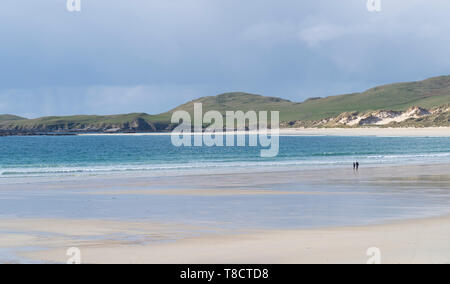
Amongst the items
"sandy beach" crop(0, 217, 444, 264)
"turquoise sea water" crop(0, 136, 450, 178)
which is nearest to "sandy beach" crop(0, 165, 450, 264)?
"sandy beach" crop(0, 217, 444, 264)

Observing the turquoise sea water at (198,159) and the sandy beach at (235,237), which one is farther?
the turquoise sea water at (198,159)

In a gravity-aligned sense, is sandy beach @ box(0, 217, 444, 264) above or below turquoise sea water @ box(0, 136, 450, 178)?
above

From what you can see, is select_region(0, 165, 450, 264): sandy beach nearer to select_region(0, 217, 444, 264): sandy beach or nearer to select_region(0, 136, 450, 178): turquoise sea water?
select_region(0, 217, 444, 264): sandy beach

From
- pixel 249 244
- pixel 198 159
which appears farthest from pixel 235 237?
pixel 198 159

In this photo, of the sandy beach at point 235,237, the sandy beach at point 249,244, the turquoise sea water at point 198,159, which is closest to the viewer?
the sandy beach at point 249,244

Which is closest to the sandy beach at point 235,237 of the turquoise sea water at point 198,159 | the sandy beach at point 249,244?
the sandy beach at point 249,244

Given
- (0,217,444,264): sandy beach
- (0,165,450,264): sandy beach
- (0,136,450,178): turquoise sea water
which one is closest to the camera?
(0,217,444,264): sandy beach

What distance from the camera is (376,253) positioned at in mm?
10742

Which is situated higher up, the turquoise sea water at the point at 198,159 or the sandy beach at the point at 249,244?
the sandy beach at the point at 249,244

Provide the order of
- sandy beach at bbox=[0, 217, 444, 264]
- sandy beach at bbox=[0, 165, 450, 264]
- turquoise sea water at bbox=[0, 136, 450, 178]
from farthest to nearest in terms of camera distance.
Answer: turquoise sea water at bbox=[0, 136, 450, 178] → sandy beach at bbox=[0, 165, 450, 264] → sandy beach at bbox=[0, 217, 444, 264]

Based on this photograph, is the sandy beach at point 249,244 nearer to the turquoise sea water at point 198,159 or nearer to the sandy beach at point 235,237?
the sandy beach at point 235,237

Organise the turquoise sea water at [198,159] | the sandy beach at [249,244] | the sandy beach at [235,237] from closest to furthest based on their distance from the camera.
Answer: the sandy beach at [249,244]
the sandy beach at [235,237]
the turquoise sea water at [198,159]
